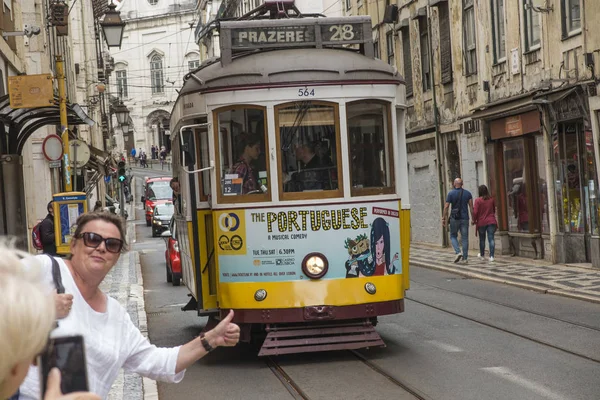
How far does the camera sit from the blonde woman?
2166 mm

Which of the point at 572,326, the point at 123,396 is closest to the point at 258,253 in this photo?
the point at 123,396

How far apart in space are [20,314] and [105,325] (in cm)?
201

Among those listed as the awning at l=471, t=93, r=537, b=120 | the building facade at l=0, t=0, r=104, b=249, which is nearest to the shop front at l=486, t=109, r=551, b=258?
the awning at l=471, t=93, r=537, b=120

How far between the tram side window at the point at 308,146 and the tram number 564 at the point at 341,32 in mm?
900

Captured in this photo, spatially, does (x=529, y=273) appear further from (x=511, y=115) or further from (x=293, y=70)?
(x=293, y=70)

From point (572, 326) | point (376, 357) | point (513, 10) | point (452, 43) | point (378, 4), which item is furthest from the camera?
point (378, 4)

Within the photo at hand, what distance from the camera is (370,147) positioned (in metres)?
11.3

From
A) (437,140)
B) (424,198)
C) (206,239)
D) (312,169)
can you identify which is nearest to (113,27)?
(437,140)

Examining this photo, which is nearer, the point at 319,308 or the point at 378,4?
the point at 319,308

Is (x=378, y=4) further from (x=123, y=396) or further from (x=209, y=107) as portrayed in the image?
(x=123, y=396)

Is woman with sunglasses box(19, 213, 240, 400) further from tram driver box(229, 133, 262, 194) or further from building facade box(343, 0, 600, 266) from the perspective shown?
building facade box(343, 0, 600, 266)

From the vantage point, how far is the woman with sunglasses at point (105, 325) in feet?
13.4

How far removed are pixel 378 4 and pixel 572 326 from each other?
25633mm

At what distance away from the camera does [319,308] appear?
10773 mm
